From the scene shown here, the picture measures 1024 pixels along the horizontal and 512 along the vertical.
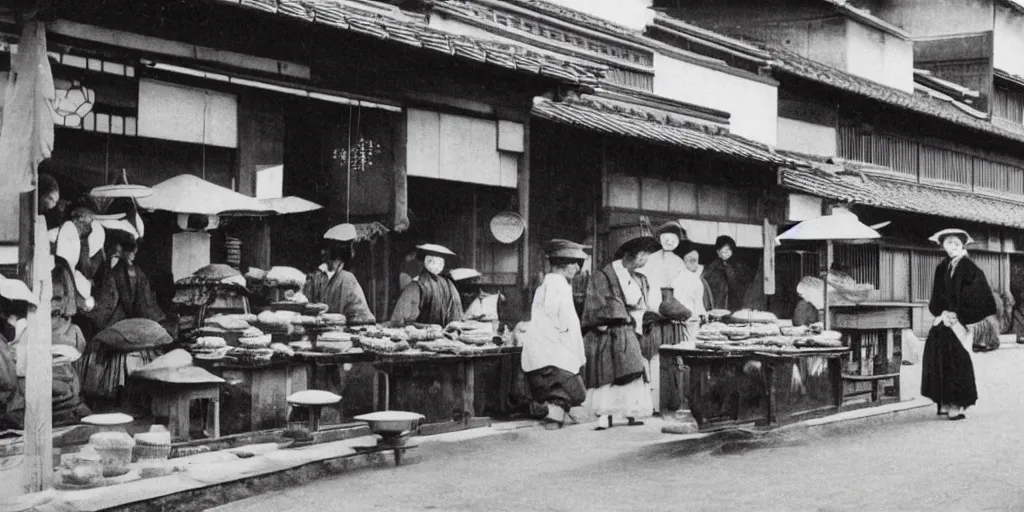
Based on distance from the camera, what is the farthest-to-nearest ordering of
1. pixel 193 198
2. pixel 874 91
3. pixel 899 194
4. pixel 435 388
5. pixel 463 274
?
pixel 874 91, pixel 899 194, pixel 463 274, pixel 435 388, pixel 193 198

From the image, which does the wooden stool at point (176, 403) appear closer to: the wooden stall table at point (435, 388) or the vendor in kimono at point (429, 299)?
the wooden stall table at point (435, 388)

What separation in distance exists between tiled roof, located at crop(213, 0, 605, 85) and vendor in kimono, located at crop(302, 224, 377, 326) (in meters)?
2.56

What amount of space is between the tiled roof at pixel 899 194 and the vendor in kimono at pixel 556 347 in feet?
27.3

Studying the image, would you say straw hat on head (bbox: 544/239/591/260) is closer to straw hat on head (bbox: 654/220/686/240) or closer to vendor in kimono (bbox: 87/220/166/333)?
straw hat on head (bbox: 654/220/686/240)

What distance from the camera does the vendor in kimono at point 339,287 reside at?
1301cm

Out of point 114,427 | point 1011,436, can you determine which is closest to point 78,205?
point 114,427

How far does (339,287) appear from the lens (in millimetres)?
13102

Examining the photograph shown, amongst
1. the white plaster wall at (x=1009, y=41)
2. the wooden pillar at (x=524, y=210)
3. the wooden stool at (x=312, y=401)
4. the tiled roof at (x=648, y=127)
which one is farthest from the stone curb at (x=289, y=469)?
the white plaster wall at (x=1009, y=41)

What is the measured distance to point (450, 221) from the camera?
15164 mm

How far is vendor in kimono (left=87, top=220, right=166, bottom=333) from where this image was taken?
11.3 metres

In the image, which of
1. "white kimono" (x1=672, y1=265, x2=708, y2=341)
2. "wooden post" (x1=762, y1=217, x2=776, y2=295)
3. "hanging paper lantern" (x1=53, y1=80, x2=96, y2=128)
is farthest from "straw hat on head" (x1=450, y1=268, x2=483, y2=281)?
"wooden post" (x1=762, y1=217, x2=776, y2=295)

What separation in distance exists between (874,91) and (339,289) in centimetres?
1738

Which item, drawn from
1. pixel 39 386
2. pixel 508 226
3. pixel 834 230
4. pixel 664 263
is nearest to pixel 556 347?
pixel 508 226

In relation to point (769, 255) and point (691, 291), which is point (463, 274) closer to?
point (691, 291)
